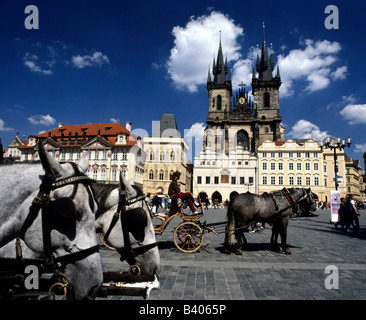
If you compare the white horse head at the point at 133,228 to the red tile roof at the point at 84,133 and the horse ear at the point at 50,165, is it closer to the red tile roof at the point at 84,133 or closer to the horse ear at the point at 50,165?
the horse ear at the point at 50,165

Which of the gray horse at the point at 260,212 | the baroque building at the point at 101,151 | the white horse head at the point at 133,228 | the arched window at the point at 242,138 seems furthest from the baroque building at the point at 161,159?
the white horse head at the point at 133,228

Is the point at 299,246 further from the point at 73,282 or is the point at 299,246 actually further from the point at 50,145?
the point at 50,145

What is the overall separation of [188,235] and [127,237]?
16.1ft

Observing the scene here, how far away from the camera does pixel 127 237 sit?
2.35 metres

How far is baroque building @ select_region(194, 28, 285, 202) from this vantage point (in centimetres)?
4819

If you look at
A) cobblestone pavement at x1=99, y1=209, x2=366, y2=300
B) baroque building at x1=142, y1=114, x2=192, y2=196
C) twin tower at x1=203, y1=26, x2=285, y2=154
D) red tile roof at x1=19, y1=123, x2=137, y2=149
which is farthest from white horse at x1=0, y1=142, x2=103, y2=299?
twin tower at x1=203, y1=26, x2=285, y2=154

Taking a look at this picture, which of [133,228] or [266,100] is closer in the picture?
[133,228]

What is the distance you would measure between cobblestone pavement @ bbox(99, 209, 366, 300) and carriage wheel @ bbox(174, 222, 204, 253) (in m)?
0.23

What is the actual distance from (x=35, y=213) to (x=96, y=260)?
404 millimetres

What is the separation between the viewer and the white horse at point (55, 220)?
1.29m

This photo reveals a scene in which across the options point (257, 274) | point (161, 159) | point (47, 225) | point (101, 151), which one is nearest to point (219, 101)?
point (161, 159)

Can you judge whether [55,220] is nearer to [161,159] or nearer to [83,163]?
[83,163]

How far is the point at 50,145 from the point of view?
147 feet
